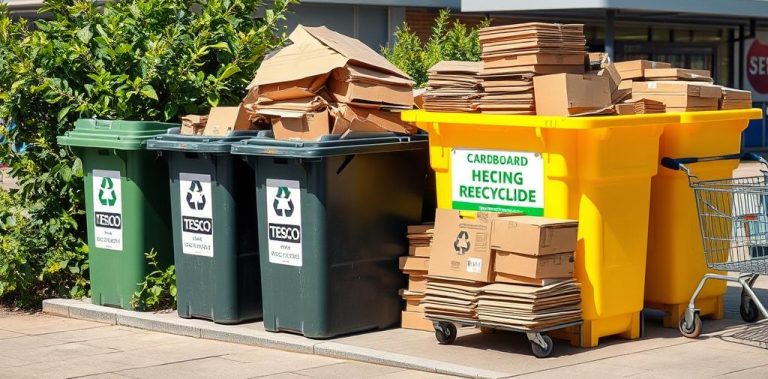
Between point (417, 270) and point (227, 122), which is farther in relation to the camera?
point (227, 122)

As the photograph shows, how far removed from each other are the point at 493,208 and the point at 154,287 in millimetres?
2826

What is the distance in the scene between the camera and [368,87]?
843 cm

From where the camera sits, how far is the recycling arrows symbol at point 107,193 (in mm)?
9289

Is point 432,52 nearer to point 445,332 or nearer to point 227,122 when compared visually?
point 227,122

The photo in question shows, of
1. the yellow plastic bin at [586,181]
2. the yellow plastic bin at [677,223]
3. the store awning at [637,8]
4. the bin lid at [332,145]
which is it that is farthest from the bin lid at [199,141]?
the store awning at [637,8]

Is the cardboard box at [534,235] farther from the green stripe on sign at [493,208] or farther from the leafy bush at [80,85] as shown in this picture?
the leafy bush at [80,85]

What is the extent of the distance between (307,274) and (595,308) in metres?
1.88

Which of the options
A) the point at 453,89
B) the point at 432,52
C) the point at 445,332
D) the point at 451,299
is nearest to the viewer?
the point at 451,299

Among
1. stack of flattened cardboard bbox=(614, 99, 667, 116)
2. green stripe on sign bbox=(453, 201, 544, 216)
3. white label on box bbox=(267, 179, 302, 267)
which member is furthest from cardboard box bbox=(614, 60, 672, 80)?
white label on box bbox=(267, 179, 302, 267)

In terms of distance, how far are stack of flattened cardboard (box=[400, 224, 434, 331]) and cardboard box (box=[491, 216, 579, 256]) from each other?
0.83 m

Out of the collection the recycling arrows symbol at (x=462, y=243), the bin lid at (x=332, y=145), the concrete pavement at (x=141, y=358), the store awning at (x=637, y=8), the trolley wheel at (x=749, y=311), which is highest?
the store awning at (x=637, y=8)

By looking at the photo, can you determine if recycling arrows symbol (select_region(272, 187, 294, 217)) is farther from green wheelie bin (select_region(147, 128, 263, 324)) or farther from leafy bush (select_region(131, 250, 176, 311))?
leafy bush (select_region(131, 250, 176, 311))

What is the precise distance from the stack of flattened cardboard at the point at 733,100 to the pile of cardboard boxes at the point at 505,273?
72.5 inches

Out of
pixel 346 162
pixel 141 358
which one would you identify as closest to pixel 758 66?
pixel 346 162
